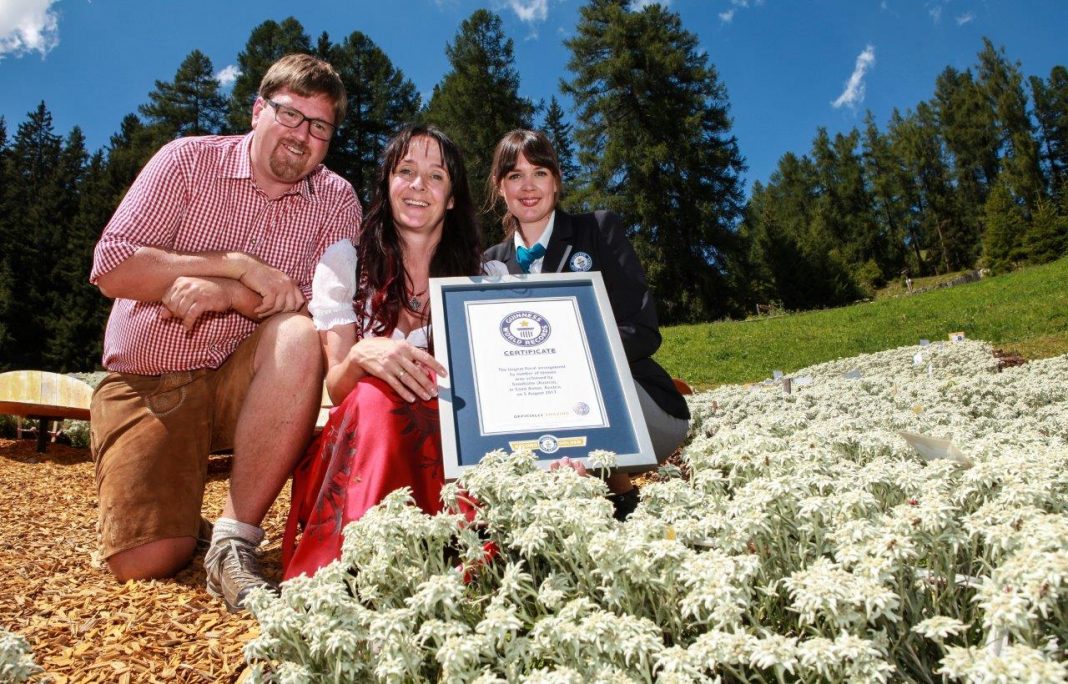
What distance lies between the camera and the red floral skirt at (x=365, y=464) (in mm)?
2250

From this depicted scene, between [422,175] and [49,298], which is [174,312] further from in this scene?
[49,298]

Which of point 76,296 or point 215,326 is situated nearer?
point 215,326

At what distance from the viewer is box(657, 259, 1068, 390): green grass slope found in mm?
12352

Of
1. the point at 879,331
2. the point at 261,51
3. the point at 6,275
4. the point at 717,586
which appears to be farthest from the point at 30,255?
the point at 717,586

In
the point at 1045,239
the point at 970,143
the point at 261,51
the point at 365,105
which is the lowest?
the point at 1045,239

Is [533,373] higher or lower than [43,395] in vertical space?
lower

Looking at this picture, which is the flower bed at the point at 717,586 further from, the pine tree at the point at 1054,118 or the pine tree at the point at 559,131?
the pine tree at the point at 1054,118

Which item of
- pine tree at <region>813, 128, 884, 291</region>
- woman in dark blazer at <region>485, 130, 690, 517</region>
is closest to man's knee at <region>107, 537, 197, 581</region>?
woman in dark blazer at <region>485, 130, 690, 517</region>

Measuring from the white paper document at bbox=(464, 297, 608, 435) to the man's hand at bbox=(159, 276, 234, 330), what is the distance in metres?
1.29

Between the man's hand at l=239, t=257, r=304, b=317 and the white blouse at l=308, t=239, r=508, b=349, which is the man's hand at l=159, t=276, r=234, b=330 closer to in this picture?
the man's hand at l=239, t=257, r=304, b=317

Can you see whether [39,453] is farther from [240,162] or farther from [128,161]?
[128,161]

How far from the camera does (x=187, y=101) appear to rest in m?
39.5

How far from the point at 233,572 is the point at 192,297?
1.24m

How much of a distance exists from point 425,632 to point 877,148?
6646 cm
